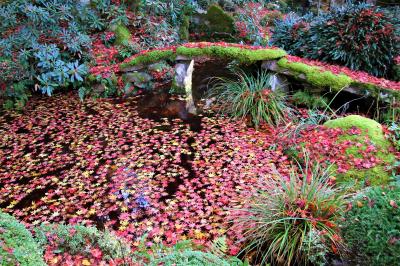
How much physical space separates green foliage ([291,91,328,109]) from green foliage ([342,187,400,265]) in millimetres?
3852

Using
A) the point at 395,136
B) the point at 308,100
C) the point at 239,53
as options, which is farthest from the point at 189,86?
the point at 395,136

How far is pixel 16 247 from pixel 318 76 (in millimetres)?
5105

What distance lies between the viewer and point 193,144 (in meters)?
5.09

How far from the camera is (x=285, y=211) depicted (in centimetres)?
287

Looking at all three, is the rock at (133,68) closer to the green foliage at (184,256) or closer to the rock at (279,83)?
the rock at (279,83)

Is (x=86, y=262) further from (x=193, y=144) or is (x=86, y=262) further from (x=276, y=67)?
(x=276, y=67)

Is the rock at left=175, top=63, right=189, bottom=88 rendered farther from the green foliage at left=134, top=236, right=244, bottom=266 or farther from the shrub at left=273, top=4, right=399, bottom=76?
the green foliage at left=134, top=236, right=244, bottom=266

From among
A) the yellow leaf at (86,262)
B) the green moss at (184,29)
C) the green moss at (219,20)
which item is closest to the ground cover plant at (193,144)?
the yellow leaf at (86,262)

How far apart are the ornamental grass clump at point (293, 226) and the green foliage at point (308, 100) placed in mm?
3025

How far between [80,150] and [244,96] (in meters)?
2.82

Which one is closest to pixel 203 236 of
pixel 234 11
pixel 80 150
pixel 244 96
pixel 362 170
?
pixel 362 170

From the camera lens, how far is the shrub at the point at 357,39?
19.4 feet

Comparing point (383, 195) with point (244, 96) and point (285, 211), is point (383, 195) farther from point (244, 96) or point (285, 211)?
point (244, 96)

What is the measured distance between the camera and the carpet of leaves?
359cm
